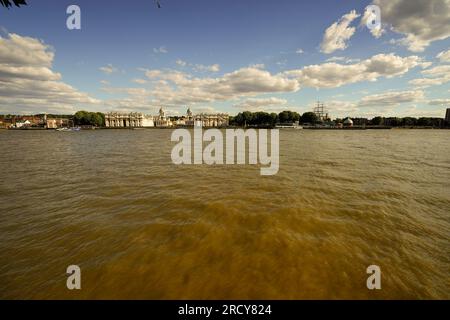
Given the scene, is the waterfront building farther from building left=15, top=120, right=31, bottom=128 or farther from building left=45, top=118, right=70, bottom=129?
building left=15, top=120, right=31, bottom=128

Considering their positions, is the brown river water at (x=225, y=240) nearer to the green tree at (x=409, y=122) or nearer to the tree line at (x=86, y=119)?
the tree line at (x=86, y=119)

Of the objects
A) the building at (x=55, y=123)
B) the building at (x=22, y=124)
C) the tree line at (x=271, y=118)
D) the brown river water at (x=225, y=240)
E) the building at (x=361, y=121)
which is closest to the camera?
the brown river water at (x=225, y=240)

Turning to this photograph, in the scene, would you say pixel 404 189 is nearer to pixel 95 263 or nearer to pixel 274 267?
pixel 274 267

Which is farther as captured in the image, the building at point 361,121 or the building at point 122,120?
the building at point 122,120

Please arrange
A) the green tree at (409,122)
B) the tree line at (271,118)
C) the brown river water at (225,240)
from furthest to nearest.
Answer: the tree line at (271,118) < the green tree at (409,122) < the brown river water at (225,240)

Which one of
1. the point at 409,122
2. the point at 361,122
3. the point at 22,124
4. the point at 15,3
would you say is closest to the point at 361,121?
the point at 361,122

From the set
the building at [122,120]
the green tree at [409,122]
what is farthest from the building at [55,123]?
the green tree at [409,122]

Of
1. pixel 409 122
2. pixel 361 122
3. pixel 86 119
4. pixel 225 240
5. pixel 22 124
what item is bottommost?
pixel 225 240

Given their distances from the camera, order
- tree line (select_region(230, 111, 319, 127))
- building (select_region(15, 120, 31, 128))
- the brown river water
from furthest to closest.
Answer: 1. building (select_region(15, 120, 31, 128))
2. tree line (select_region(230, 111, 319, 127))
3. the brown river water

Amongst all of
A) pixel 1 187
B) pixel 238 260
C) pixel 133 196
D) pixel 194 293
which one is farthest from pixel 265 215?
pixel 1 187

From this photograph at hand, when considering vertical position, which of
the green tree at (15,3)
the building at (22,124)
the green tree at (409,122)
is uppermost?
the building at (22,124)

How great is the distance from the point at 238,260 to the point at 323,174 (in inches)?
423

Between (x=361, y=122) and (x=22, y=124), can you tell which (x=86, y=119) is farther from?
(x=361, y=122)

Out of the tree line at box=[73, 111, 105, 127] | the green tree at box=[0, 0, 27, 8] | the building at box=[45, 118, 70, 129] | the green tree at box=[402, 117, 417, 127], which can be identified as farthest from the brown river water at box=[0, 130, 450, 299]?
the building at box=[45, 118, 70, 129]
